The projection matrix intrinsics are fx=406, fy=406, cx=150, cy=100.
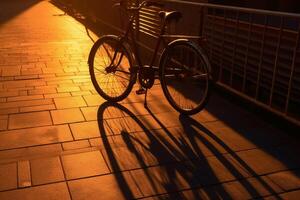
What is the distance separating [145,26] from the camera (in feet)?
27.9

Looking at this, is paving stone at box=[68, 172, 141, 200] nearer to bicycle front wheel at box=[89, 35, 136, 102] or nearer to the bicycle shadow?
the bicycle shadow

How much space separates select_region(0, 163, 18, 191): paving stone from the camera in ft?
10.8

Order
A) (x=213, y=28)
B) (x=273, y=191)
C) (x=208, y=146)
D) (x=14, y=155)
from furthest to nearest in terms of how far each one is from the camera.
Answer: (x=213, y=28), (x=208, y=146), (x=14, y=155), (x=273, y=191)

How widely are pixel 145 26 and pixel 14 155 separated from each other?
206 inches

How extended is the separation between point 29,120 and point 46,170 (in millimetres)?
1301

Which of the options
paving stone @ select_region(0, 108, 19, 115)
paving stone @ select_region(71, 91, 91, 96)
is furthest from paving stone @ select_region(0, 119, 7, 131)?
paving stone @ select_region(71, 91, 91, 96)

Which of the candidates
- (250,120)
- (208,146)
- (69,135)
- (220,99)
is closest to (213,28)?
(220,99)

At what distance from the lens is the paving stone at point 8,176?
3289 mm

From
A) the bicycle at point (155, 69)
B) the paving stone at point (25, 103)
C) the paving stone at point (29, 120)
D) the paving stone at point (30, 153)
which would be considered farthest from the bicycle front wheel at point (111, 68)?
the paving stone at point (30, 153)

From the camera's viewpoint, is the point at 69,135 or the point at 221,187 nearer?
the point at 221,187

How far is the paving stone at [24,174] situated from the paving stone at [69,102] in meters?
1.56

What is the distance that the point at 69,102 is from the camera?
17.5 feet

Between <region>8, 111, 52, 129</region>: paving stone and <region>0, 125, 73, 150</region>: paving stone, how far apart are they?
0.44ft

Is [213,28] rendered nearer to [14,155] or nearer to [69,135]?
[69,135]
